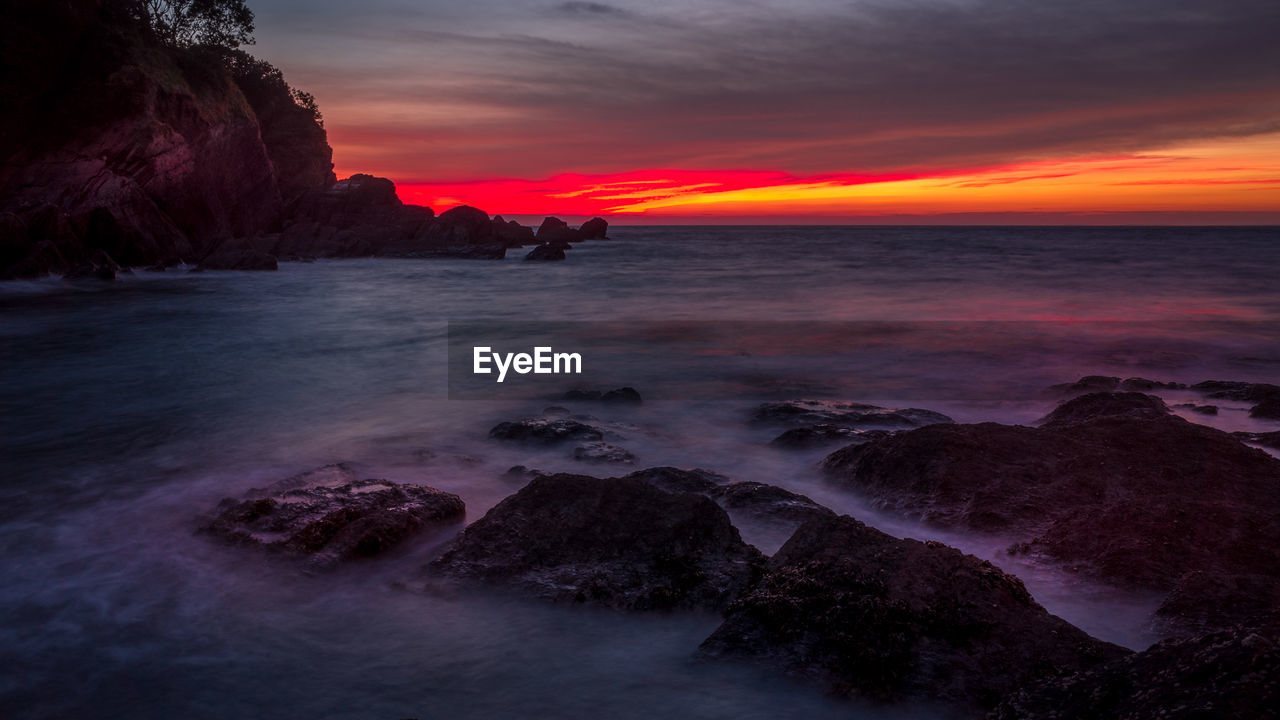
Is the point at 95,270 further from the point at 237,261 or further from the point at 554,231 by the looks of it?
the point at 554,231

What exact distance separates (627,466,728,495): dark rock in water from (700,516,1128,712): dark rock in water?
1823mm

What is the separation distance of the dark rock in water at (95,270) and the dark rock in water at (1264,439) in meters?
29.8

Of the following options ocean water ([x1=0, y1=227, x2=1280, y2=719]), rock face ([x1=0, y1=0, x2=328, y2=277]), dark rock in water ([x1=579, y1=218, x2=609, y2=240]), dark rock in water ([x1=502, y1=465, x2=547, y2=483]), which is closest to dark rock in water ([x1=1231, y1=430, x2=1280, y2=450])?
ocean water ([x1=0, y1=227, x2=1280, y2=719])

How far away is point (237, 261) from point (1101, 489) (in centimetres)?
3405

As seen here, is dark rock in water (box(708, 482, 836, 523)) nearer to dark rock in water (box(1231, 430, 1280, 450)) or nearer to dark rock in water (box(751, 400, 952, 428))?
dark rock in water (box(751, 400, 952, 428))

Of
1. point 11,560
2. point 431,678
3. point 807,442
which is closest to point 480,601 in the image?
point 431,678

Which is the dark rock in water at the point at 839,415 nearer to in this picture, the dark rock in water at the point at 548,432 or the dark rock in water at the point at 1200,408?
the dark rock in water at the point at 548,432

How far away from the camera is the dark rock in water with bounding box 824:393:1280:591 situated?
411 cm

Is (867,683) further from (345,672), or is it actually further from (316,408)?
(316,408)

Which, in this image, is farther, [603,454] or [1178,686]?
[603,454]

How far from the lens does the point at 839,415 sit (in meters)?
8.04

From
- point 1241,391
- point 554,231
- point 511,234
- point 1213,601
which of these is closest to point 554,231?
point 554,231

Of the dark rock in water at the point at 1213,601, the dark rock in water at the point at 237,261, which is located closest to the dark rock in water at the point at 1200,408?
the dark rock in water at the point at 1213,601

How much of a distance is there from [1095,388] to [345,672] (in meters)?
9.16
